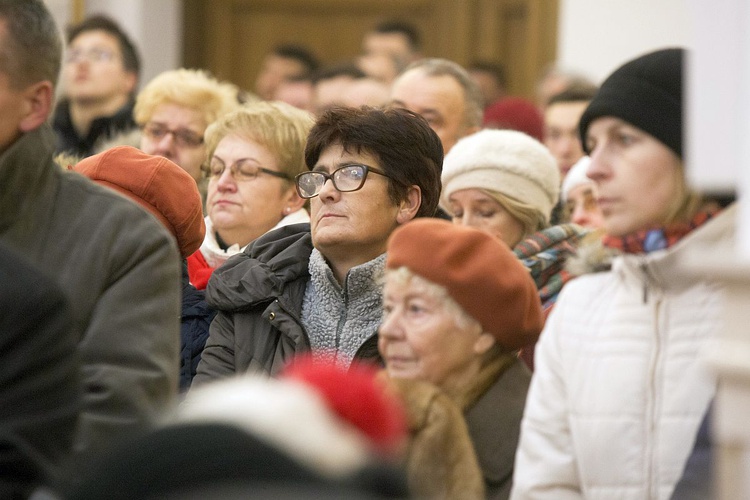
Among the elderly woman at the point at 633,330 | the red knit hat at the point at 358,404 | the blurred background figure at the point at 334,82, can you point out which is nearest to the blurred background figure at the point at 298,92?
the blurred background figure at the point at 334,82

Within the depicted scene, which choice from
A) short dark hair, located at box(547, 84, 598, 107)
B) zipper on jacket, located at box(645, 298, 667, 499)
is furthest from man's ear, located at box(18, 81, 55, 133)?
short dark hair, located at box(547, 84, 598, 107)

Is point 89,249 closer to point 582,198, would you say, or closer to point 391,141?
point 391,141

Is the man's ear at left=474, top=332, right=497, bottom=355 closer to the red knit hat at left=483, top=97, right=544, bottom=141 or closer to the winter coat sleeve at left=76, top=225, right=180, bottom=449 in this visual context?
the winter coat sleeve at left=76, top=225, right=180, bottom=449

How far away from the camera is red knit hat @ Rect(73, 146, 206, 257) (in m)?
4.35

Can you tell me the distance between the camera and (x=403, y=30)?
32.6ft

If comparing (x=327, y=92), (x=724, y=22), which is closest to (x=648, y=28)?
(x=327, y=92)

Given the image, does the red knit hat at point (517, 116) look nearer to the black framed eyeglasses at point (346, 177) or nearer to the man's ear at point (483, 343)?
the black framed eyeglasses at point (346, 177)

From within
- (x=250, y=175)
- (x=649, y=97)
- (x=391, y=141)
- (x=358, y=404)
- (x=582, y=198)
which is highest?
(x=649, y=97)

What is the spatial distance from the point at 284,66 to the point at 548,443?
7155 millimetres

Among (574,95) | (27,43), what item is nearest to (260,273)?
(27,43)

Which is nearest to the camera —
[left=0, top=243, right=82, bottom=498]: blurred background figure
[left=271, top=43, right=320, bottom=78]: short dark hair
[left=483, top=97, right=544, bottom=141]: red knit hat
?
[left=0, top=243, right=82, bottom=498]: blurred background figure

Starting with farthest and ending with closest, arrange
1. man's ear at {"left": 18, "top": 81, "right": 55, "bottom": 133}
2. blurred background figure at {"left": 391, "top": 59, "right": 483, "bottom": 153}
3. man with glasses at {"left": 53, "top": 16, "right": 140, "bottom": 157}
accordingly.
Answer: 1. man with glasses at {"left": 53, "top": 16, "right": 140, "bottom": 157}
2. blurred background figure at {"left": 391, "top": 59, "right": 483, "bottom": 153}
3. man's ear at {"left": 18, "top": 81, "right": 55, "bottom": 133}

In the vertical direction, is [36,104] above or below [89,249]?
above

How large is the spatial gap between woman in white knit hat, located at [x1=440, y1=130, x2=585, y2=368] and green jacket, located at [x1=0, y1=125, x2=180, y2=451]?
172cm
